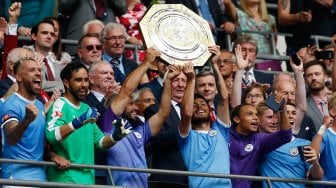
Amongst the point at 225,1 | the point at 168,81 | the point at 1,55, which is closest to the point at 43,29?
the point at 1,55

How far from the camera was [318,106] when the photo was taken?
58.1 ft

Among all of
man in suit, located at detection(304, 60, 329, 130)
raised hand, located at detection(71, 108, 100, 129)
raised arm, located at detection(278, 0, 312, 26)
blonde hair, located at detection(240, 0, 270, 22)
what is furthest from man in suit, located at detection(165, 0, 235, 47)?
raised hand, located at detection(71, 108, 100, 129)

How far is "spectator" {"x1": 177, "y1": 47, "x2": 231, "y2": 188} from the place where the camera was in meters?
15.1

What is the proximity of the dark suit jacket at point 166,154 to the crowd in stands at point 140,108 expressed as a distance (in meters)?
0.01

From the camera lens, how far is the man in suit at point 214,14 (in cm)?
1877

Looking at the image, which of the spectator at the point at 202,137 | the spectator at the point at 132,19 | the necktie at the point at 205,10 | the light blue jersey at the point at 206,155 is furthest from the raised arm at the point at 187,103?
the necktie at the point at 205,10

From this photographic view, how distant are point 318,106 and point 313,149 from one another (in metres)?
2.33

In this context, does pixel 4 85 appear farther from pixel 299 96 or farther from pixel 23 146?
pixel 299 96

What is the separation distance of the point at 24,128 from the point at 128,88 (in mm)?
1427

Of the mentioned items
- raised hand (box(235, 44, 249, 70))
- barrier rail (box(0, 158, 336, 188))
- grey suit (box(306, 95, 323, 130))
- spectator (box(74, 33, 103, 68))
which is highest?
spectator (box(74, 33, 103, 68))

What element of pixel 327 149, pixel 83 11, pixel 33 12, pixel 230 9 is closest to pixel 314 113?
pixel 327 149

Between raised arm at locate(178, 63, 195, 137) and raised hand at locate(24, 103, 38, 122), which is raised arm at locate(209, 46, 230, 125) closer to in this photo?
raised arm at locate(178, 63, 195, 137)

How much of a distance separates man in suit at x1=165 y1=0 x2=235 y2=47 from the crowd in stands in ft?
0.97

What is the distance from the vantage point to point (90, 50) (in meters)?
16.9
